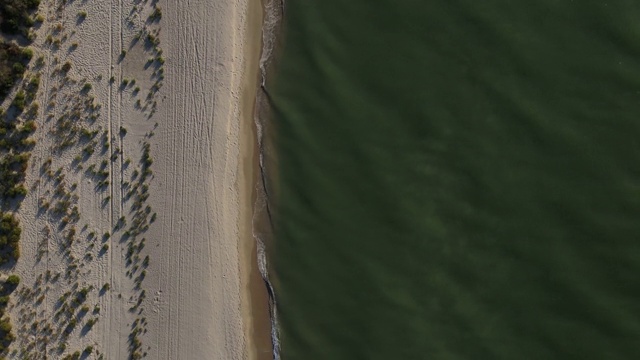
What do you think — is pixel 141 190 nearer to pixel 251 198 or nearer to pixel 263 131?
pixel 251 198

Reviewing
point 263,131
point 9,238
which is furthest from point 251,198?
point 9,238

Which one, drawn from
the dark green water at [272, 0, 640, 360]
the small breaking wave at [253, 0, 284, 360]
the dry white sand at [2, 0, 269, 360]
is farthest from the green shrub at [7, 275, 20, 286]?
the dark green water at [272, 0, 640, 360]

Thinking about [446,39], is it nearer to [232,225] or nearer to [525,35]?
[525,35]

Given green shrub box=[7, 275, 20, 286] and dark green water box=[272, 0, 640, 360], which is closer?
dark green water box=[272, 0, 640, 360]

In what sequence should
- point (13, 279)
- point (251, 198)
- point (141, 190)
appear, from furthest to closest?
point (251, 198) < point (141, 190) < point (13, 279)

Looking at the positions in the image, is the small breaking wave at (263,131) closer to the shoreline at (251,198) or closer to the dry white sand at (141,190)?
the shoreline at (251,198)

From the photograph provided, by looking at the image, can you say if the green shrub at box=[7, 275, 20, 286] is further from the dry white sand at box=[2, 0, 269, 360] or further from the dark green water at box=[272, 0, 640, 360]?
the dark green water at box=[272, 0, 640, 360]
